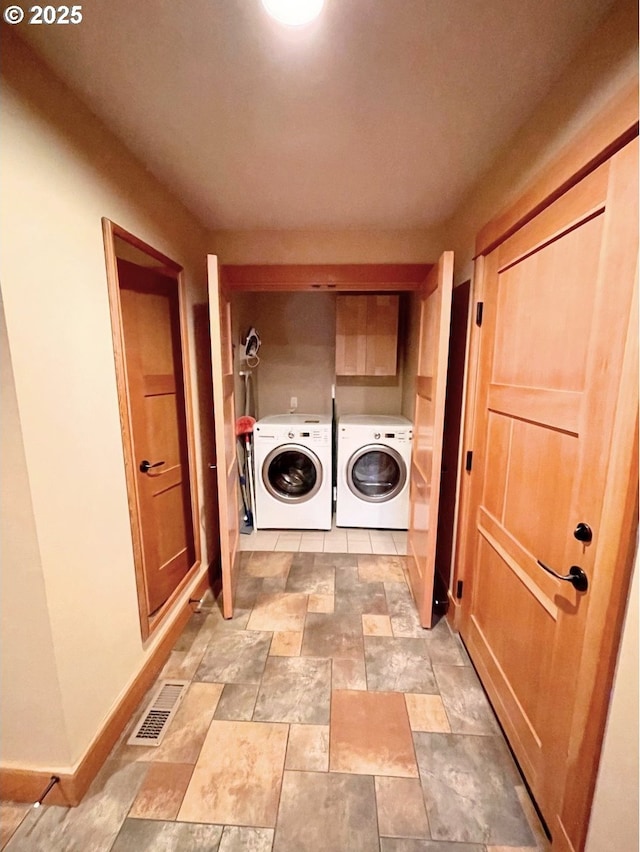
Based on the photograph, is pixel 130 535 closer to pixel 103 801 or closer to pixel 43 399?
pixel 43 399

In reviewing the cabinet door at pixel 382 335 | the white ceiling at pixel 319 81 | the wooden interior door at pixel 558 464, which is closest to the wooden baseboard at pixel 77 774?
the wooden interior door at pixel 558 464

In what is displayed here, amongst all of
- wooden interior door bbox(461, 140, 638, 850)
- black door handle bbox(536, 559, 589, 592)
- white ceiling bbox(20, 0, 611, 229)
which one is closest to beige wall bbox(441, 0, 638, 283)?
white ceiling bbox(20, 0, 611, 229)

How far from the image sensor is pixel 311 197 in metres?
1.89

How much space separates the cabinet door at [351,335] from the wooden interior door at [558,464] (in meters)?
1.72

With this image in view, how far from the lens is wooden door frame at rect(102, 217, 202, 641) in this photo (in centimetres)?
132

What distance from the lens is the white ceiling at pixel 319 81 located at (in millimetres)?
893

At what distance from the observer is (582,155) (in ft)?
3.01

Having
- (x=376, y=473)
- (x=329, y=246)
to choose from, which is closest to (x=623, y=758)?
(x=376, y=473)

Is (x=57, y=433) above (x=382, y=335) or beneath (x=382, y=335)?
beneath

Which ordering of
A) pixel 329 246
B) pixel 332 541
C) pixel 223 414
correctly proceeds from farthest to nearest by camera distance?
pixel 332 541
pixel 329 246
pixel 223 414

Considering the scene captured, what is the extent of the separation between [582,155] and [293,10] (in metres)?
0.85

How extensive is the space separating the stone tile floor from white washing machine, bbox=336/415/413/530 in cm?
111

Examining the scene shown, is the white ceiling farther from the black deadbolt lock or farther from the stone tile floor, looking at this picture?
the stone tile floor

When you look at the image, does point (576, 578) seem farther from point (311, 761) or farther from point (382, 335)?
point (382, 335)
